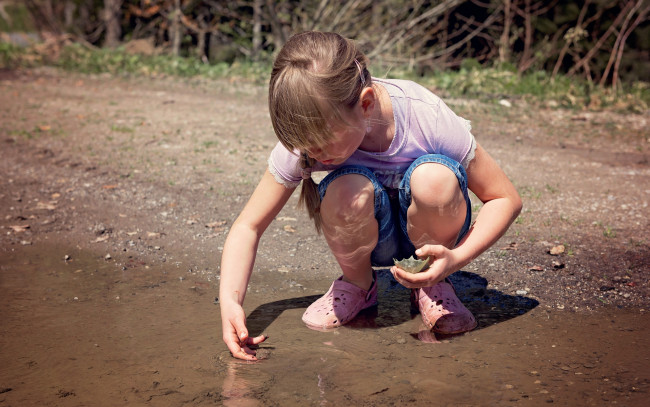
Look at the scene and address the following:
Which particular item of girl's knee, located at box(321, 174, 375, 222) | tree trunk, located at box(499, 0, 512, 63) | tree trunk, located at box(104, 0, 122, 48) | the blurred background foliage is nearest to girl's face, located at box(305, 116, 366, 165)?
girl's knee, located at box(321, 174, 375, 222)

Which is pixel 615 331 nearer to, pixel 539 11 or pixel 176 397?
pixel 176 397

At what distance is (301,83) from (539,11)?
583 cm

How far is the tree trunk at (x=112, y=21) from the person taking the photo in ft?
31.6

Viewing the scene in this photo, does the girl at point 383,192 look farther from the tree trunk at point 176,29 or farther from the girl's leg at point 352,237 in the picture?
the tree trunk at point 176,29

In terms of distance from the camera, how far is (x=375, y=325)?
221 centimetres

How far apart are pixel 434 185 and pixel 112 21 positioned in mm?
8825

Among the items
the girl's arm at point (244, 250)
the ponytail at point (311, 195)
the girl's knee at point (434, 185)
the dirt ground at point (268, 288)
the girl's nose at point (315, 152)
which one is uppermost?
the girl's nose at point (315, 152)

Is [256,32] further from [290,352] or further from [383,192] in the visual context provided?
[290,352]

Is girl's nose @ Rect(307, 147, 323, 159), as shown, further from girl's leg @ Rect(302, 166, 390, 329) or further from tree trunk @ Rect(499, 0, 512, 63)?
tree trunk @ Rect(499, 0, 512, 63)

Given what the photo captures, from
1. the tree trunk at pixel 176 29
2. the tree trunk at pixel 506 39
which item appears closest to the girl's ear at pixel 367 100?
the tree trunk at pixel 506 39

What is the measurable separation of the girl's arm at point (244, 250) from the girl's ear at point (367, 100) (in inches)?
14.9

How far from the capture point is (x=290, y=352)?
2018 mm

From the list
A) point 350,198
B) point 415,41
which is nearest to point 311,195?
point 350,198

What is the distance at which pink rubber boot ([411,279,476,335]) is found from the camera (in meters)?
2.11
